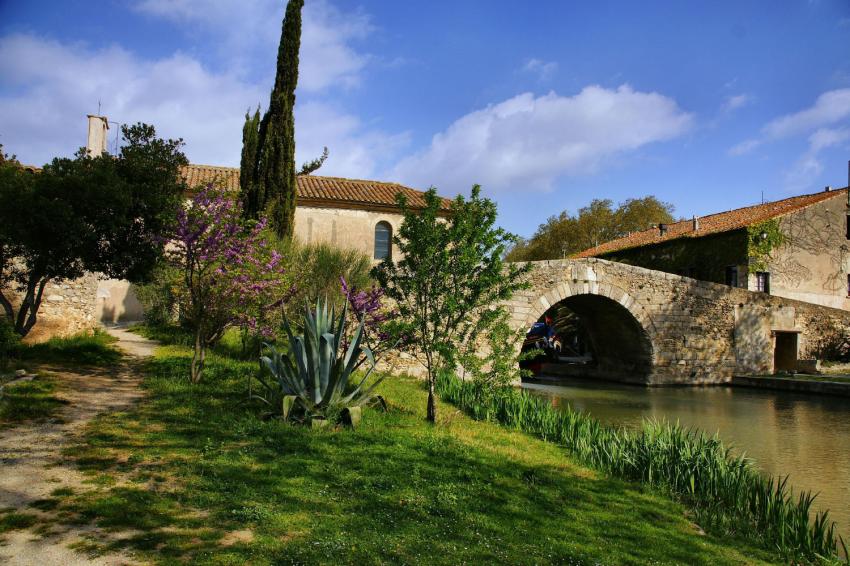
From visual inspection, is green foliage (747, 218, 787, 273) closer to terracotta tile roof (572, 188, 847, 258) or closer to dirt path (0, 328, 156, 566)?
terracotta tile roof (572, 188, 847, 258)

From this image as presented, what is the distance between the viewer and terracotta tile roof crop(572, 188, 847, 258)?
2419cm

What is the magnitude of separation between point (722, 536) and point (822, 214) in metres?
24.5

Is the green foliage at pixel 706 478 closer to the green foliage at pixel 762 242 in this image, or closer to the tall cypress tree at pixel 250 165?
the tall cypress tree at pixel 250 165

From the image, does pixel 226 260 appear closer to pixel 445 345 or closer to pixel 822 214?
pixel 445 345

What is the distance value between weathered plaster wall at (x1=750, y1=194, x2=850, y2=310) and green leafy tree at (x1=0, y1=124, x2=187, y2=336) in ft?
73.5

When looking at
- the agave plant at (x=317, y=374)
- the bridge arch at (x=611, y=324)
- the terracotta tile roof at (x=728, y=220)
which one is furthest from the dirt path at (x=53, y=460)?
the terracotta tile roof at (x=728, y=220)

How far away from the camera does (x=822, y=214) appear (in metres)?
24.3

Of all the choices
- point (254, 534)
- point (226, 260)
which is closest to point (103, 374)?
point (226, 260)

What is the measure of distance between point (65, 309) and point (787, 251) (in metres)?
25.0

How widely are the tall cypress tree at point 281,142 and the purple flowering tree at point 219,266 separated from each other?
8579 millimetres

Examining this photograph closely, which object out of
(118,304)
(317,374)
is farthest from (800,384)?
(118,304)

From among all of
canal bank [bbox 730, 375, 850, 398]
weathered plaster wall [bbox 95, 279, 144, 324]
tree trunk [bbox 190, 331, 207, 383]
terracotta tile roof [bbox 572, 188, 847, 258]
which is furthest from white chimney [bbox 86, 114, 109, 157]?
terracotta tile roof [bbox 572, 188, 847, 258]

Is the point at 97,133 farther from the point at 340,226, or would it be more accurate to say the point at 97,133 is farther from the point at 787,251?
the point at 787,251

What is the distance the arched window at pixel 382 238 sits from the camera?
74.2 feet
